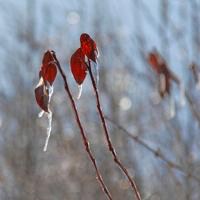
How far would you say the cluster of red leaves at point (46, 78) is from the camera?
1453 mm

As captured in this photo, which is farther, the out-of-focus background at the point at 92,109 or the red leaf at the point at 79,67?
the out-of-focus background at the point at 92,109

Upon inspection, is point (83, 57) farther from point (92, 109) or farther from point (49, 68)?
point (92, 109)

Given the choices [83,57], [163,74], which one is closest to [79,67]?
[83,57]

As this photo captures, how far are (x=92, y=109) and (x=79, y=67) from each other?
604cm

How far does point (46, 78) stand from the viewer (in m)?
1.47

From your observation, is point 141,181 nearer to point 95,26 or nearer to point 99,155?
point 99,155

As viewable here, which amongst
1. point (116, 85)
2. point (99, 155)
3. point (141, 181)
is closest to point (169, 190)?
point (141, 181)

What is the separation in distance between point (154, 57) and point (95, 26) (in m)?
5.10

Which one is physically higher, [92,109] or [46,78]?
[92,109]

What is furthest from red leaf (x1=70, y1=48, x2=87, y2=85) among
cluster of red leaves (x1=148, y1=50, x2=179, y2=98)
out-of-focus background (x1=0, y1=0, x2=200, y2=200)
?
out-of-focus background (x1=0, y1=0, x2=200, y2=200)

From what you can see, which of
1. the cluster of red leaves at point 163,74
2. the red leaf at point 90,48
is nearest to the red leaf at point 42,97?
the red leaf at point 90,48

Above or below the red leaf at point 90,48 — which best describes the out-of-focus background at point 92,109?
above

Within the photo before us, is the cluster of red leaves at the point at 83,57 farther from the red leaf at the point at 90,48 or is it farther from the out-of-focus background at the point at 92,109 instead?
the out-of-focus background at the point at 92,109

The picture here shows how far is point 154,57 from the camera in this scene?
232cm
